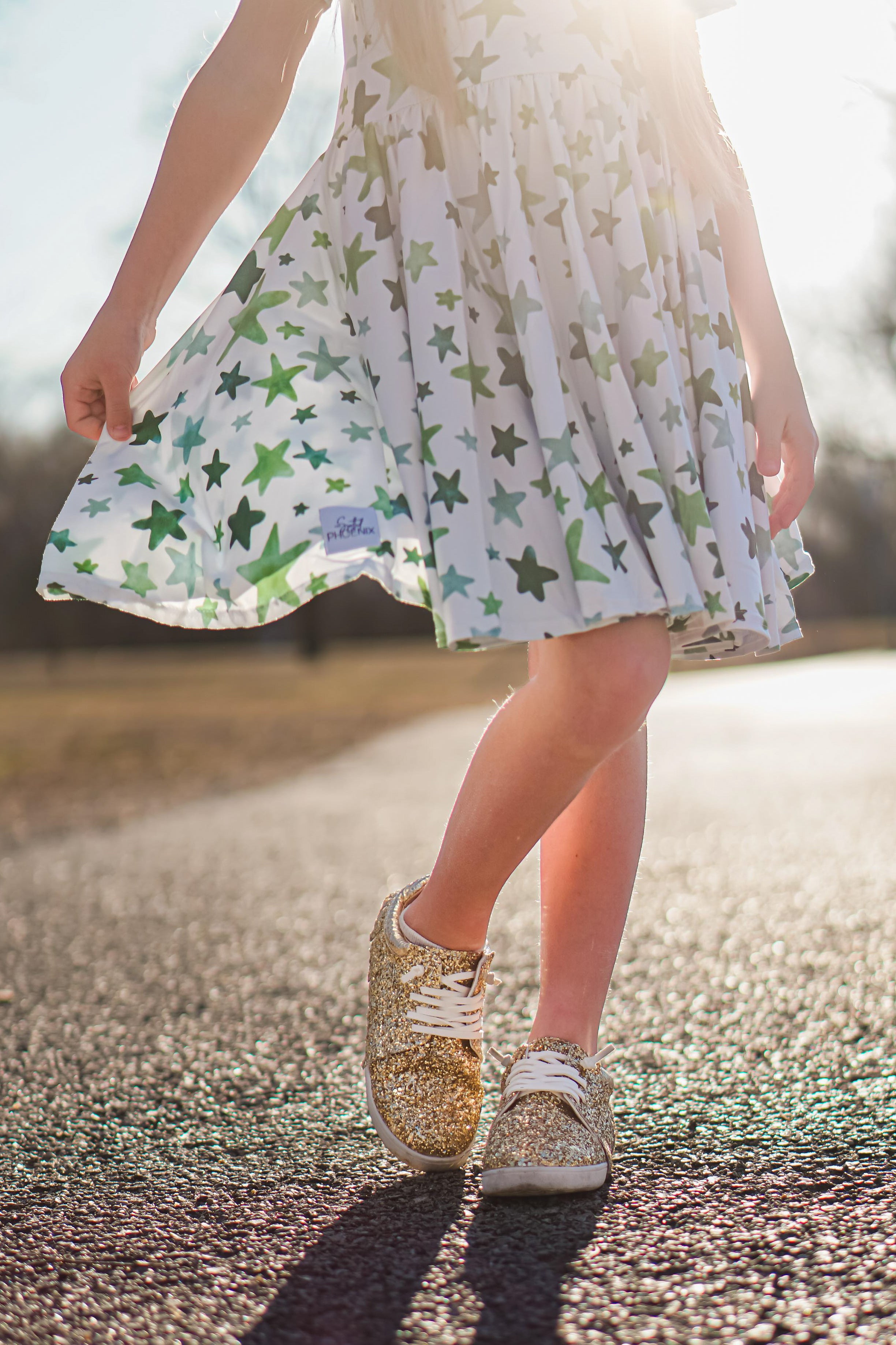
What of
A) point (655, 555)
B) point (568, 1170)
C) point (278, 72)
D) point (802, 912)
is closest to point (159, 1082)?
point (568, 1170)

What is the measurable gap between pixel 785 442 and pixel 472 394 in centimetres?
49

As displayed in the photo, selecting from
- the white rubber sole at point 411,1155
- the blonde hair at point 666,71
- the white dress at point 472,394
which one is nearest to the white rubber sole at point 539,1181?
the white rubber sole at point 411,1155

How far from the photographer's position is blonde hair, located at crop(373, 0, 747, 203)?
1.60 metres

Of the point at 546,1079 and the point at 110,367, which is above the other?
the point at 110,367

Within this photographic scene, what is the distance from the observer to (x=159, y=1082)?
2018 mm

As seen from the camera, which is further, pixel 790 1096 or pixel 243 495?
pixel 790 1096

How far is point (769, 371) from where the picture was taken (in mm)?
1782

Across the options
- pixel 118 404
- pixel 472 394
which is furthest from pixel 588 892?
pixel 118 404

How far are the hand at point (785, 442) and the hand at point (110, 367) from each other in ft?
2.66

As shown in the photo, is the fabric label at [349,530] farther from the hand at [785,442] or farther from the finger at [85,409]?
the hand at [785,442]

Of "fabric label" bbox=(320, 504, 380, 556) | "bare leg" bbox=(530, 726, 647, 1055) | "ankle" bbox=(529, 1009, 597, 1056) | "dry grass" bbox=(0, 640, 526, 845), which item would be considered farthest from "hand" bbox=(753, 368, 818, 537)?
"dry grass" bbox=(0, 640, 526, 845)

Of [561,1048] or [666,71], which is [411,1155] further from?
[666,71]

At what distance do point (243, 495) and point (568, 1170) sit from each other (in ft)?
2.85

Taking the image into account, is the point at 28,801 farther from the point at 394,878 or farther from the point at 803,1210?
the point at 803,1210
